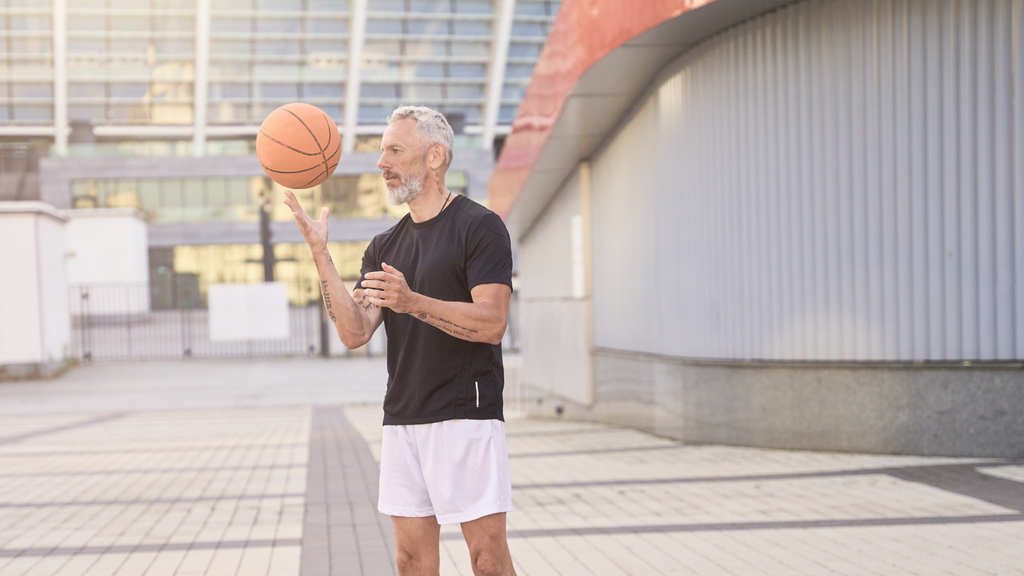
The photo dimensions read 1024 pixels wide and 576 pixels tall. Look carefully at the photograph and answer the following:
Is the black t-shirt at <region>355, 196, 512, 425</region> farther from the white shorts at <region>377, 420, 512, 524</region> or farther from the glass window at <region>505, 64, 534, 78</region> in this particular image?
the glass window at <region>505, 64, 534, 78</region>

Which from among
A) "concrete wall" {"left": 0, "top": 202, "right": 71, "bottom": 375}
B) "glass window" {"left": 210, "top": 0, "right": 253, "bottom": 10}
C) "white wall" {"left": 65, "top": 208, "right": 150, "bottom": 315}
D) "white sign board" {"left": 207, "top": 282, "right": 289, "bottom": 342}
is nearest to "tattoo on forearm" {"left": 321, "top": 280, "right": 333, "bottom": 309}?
"concrete wall" {"left": 0, "top": 202, "right": 71, "bottom": 375}

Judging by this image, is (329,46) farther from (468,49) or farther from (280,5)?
(468,49)

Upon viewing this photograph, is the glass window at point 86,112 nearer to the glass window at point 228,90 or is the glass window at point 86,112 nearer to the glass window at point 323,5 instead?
the glass window at point 228,90

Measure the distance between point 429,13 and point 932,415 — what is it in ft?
165

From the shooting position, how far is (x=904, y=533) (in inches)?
190

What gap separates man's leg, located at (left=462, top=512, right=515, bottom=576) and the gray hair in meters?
1.12

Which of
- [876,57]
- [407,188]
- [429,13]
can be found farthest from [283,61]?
[407,188]

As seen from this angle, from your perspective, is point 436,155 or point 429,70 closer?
Result: point 436,155

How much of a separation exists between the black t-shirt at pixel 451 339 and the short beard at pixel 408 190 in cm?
10

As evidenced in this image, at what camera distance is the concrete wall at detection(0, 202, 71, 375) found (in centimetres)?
1919

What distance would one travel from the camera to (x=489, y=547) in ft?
8.80

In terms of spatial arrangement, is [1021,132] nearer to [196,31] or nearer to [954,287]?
[954,287]

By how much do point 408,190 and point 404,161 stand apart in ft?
0.30

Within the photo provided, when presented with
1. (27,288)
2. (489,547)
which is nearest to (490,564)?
(489,547)
